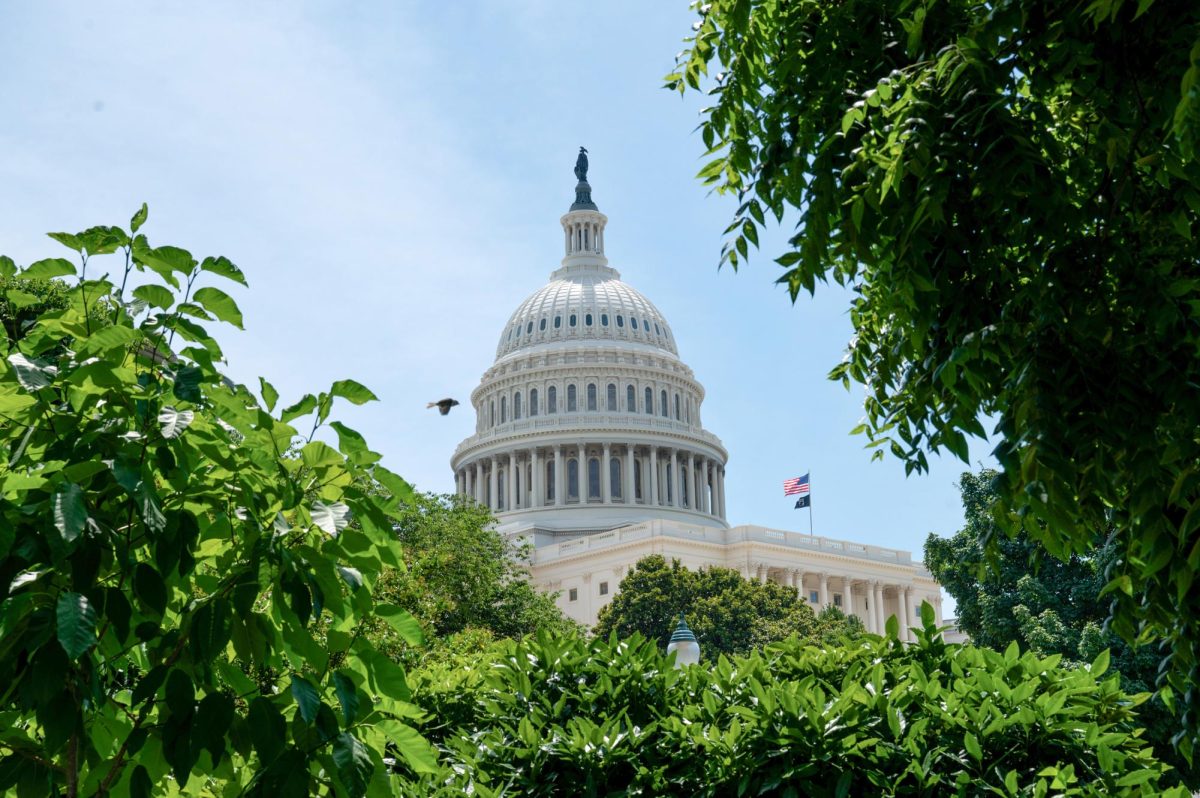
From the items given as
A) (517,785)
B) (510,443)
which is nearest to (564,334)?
(510,443)

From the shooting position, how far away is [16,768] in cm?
455

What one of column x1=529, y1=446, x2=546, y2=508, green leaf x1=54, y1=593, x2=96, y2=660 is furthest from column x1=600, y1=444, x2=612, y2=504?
green leaf x1=54, y1=593, x2=96, y2=660

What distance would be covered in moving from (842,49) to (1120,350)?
102 inches

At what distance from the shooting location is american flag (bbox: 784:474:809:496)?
96.9 m

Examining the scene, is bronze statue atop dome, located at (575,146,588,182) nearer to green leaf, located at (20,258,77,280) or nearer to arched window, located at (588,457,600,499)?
arched window, located at (588,457,600,499)

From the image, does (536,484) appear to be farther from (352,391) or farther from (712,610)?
(352,391)

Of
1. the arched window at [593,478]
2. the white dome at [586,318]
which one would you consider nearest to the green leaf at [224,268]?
the arched window at [593,478]

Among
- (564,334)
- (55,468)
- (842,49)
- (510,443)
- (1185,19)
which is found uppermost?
(564,334)

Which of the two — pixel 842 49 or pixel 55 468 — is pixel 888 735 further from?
pixel 55 468

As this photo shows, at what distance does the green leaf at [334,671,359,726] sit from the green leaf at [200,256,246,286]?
1.71 m

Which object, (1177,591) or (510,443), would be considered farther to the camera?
(510,443)

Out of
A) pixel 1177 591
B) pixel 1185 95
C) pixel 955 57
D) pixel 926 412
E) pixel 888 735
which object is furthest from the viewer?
pixel 888 735

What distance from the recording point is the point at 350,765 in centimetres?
433

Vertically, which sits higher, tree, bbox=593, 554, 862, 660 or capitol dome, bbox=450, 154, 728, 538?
capitol dome, bbox=450, 154, 728, 538
